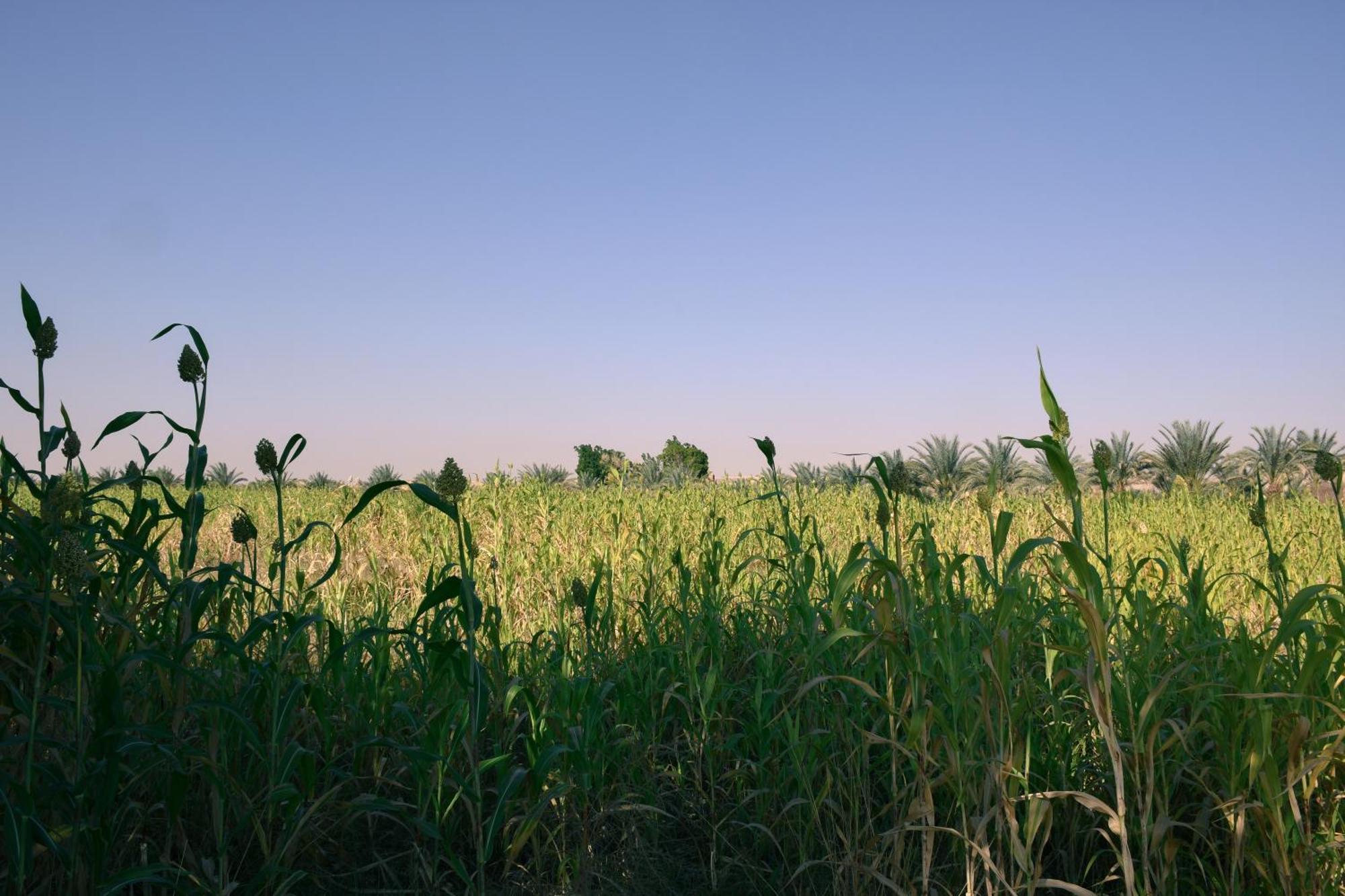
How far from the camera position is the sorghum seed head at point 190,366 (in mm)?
1976

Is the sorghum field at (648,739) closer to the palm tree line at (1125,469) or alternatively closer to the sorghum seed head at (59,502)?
the sorghum seed head at (59,502)

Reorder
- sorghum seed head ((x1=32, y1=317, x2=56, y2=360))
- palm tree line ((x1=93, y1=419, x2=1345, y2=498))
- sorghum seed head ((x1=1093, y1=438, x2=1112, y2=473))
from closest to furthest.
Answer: sorghum seed head ((x1=32, y1=317, x2=56, y2=360)), sorghum seed head ((x1=1093, y1=438, x2=1112, y2=473)), palm tree line ((x1=93, y1=419, x2=1345, y2=498))

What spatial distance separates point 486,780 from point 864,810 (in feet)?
3.27

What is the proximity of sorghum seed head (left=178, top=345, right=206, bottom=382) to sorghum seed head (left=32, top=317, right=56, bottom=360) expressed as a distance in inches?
12.5

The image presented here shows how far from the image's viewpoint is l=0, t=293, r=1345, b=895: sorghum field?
183cm

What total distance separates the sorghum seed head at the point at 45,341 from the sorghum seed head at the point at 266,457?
510 millimetres

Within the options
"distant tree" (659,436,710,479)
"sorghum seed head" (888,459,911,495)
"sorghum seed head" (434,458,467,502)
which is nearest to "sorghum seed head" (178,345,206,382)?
"sorghum seed head" (434,458,467,502)

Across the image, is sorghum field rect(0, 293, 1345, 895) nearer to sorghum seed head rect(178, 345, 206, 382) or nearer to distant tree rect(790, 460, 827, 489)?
sorghum seed head rect(178, 345, 206, 382)

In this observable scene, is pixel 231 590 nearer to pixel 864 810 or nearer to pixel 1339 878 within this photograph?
pixel 864 810

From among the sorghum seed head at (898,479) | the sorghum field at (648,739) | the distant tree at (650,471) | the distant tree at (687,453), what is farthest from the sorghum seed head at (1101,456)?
the distant tree at (687,453)

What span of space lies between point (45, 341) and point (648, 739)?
1767mm

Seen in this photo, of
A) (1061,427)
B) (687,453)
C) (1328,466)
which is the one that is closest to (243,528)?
(1061,427)

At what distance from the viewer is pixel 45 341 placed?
5.37 ft

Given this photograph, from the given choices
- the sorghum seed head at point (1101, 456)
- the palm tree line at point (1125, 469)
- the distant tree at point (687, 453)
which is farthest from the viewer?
the distant tree at point (687, 453)
